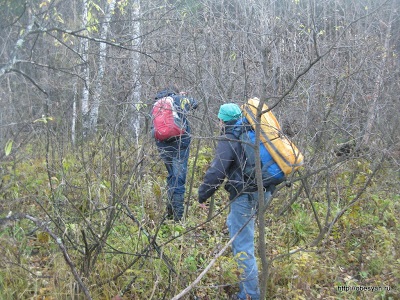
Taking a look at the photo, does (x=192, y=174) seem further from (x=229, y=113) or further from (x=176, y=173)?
(x=229, y=113)

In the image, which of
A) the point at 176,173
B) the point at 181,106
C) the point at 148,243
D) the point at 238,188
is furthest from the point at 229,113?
the point at 176,173

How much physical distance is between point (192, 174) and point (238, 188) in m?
1.69

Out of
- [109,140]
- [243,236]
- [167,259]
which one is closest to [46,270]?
[167,259]

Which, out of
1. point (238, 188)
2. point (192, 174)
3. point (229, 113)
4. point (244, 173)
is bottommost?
point (192, 174)

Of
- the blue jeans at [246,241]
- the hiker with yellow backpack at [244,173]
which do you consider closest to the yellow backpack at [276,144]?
the hiker with yellow backpack at [244,173]

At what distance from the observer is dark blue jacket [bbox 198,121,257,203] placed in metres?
3.61

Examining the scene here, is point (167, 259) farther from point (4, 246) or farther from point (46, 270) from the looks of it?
point (4, 246)

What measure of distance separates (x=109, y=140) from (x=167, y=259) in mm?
1520

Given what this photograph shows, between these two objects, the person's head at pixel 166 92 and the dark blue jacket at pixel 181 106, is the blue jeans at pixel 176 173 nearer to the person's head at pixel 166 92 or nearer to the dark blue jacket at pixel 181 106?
the dark blue jacket at pixel 181 106

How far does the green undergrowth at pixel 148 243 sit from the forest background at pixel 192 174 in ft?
0.06

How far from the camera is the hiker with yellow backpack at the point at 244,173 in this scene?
3465 mm

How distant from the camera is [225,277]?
391 cm

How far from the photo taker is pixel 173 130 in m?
4.91

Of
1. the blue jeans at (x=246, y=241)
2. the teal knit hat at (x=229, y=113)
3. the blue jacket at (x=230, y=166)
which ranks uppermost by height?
the teal knit hat at (x=229, y=113)
